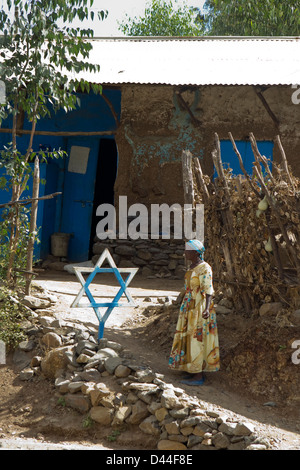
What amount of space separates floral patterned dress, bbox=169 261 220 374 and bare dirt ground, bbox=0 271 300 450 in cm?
19

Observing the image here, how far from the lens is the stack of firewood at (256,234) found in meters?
5.84

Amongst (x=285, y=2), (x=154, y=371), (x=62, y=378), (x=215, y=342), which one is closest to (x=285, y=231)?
(x=215, y=342)

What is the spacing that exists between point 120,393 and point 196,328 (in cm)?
86

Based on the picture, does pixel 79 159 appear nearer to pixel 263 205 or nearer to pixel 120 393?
pixel 263 205

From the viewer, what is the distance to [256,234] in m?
6.10

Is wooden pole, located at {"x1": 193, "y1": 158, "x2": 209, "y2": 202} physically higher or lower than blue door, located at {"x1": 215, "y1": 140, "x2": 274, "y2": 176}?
lower

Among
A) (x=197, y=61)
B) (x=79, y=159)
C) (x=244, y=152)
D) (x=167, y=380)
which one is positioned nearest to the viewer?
(x=167, y=380)

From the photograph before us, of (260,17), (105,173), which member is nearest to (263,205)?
(105,173)

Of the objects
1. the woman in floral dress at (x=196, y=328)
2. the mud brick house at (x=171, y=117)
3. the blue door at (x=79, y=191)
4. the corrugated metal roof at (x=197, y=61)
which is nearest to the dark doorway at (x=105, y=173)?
the blue door at (x=79, y=191)

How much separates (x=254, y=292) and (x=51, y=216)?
18.5 feet

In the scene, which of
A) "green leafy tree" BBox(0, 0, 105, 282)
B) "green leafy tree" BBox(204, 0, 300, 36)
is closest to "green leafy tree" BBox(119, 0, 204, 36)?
"green leafy tree" BBox(204, 0, 300, 36)

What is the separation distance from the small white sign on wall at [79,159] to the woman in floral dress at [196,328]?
562 cm

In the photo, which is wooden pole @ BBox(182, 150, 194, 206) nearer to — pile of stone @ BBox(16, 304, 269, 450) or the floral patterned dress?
the floral patterned dress

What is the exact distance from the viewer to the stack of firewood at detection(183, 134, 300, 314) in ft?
19.2
